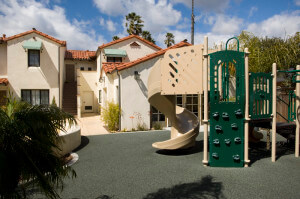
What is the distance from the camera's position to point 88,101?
2325 cm

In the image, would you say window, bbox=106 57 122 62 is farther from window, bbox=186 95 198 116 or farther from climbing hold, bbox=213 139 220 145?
climbing hold, bbox=213 139 220 145

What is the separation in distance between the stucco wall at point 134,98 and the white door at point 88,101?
36.5 ft

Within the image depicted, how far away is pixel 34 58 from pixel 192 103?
13325mm

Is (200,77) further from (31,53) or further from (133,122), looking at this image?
(31,53)

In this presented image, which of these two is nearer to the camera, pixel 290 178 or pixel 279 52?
pixel 290 178

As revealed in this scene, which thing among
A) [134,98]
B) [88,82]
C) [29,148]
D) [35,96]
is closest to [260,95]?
[29,148]

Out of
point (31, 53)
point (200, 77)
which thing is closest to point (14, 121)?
point (200, 77)

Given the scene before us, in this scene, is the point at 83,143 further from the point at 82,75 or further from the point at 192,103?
the point at 82,75

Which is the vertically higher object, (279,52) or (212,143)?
(279,52)

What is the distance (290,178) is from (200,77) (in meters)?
3.78

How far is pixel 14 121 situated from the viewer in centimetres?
286

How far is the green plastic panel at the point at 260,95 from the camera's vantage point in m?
7.05

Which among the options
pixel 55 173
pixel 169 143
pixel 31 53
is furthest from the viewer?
pixel 31 53

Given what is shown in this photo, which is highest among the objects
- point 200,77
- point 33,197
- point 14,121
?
point 200,77
